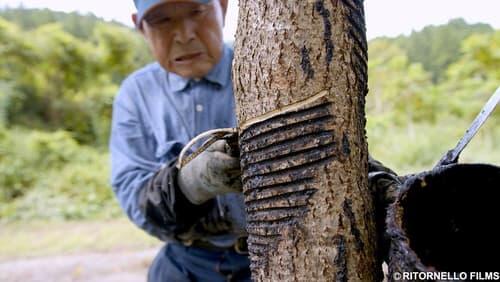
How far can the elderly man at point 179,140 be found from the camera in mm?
1236

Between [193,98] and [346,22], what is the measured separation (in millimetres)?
969

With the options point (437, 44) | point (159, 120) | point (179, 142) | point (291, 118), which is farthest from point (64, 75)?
point (291, 118)

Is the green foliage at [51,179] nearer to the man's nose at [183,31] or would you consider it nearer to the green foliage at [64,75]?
the green foliage at [64,75]

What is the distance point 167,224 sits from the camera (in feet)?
4.30

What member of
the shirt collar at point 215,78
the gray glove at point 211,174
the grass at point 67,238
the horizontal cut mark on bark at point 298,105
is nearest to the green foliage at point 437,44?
the grass at point 67,238

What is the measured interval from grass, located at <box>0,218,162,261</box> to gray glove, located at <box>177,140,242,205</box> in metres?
3.79

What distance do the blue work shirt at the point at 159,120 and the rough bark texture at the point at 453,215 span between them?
97 cm

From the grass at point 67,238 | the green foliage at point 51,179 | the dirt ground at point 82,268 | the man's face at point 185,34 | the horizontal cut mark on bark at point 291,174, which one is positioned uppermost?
the man's face at point 185,34

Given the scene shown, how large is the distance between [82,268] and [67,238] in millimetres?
1133

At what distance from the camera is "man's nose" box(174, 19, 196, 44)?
52.2 inches

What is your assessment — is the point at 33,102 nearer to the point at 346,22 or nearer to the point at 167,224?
the point at 167,224

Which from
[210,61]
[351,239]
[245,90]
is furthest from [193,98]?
[351,239]

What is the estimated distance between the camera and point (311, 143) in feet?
2.19

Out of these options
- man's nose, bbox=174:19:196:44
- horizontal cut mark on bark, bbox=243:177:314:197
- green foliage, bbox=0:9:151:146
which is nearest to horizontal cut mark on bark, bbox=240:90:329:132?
horizontal cut mark on bark, bbox=243:177:314:197
